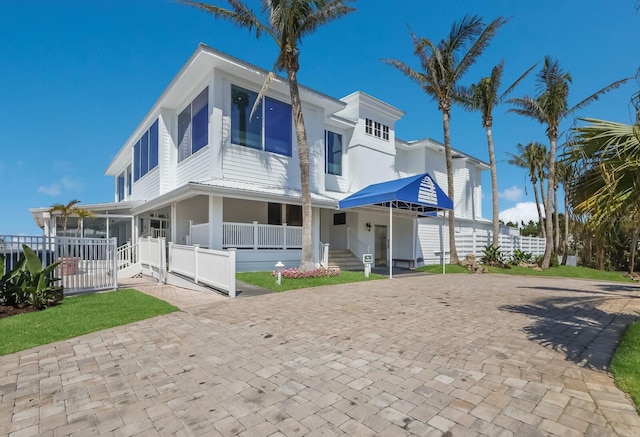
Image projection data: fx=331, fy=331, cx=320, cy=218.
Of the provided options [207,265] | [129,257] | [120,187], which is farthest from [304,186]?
[120,187]

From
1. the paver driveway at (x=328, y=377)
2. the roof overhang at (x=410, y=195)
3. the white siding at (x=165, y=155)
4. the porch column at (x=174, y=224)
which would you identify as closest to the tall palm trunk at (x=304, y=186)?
the roof overhang at (x=410, y=195)

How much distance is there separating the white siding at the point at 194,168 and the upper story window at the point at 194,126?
31cm

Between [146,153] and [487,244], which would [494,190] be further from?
[146,153]

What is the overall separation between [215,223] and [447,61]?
14266 millimetres

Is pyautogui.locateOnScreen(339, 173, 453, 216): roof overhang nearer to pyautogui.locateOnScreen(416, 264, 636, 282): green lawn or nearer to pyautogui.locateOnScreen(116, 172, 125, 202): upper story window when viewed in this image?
pyautogui.locateOnScreen(416, 264, 636, 282): green lawn

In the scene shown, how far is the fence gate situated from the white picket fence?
57.7 feet

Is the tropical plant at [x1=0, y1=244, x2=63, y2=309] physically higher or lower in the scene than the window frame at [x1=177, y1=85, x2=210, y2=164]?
lower

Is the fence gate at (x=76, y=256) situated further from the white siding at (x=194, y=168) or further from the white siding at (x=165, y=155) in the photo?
the white siding at (x=165, y=155)

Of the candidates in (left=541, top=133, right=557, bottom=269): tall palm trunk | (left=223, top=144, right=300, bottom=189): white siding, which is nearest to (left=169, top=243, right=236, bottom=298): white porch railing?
(left=223, top=144, right=300, bottom=189): white siding

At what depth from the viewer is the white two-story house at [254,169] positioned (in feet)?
42.1

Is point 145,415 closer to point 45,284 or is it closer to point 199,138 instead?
point 45,284

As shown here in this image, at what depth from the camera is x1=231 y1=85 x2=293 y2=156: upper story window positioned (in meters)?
13.5

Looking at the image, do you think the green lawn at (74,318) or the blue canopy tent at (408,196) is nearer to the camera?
the green lawn at (74,318)

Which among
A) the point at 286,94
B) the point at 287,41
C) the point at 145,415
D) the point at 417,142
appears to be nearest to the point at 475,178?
the point at 417,142
